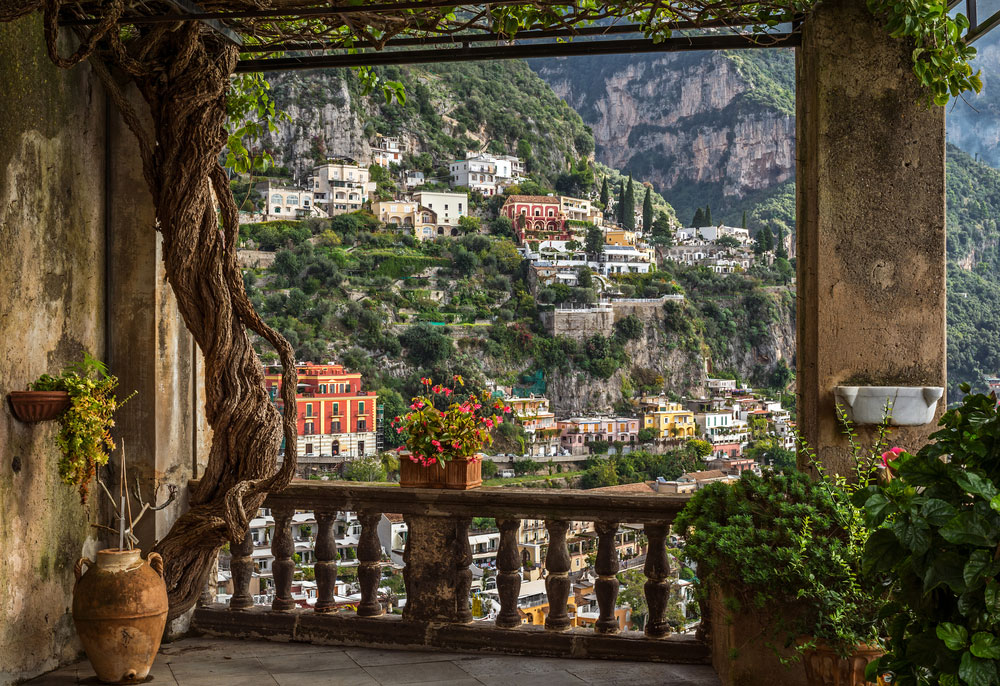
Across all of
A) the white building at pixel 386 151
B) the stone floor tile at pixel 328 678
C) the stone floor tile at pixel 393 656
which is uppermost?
the white building at pixel 386 151

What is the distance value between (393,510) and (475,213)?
60.9 ft

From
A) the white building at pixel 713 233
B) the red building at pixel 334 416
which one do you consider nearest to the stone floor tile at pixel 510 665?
the red building at pixel 334 416

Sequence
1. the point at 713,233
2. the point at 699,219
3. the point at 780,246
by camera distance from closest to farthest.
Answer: the point at 780,246 < the point at 699,219 < the point at 713,233

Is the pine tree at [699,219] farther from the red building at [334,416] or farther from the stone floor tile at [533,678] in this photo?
the stone floor tile at [533,678]

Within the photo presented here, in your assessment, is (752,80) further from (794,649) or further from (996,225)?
(794,649)

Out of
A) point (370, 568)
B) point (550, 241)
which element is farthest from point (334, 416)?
point (550, 241)

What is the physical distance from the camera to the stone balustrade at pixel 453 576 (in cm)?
399

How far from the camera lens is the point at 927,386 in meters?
3.48

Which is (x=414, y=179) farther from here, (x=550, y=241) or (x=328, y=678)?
(x=328, y=678)

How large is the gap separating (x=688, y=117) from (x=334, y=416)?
15915 mm

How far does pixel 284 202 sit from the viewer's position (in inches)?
850

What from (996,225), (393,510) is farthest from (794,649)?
(996,225)

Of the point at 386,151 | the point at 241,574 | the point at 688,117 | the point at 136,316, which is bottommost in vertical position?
the point at 241,574

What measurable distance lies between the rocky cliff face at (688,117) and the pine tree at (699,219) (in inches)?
23.4
